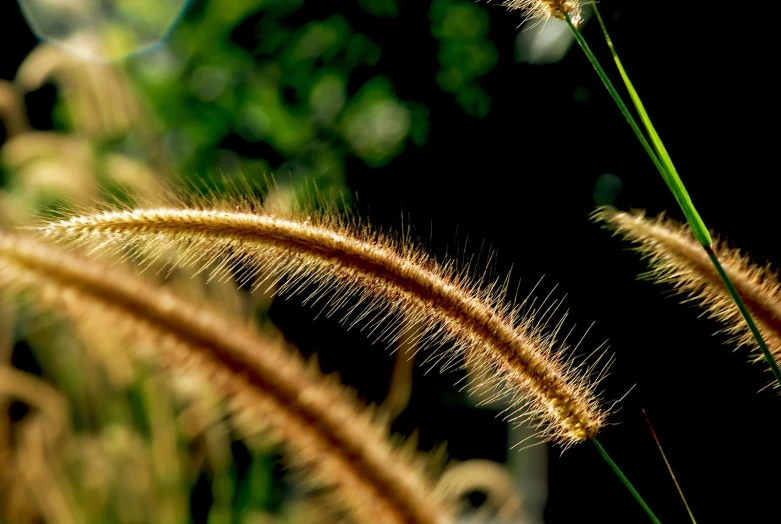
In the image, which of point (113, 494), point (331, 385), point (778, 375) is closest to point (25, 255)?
point (331, 385)

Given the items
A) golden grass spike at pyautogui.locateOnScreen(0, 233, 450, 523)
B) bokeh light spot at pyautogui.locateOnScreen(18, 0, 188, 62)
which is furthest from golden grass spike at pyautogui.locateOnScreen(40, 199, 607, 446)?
bokeh light spot at pyautogui.locateOnScreen(18, 0, 188, 62)

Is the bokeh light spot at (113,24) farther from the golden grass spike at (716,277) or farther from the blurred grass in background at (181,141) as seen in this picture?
the golden grass spike at (716,277)

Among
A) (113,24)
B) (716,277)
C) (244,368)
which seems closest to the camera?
(244,368)

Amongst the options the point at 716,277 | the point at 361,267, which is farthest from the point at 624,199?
the point at 361,267

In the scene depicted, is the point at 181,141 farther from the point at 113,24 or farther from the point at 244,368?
the point at 244,368

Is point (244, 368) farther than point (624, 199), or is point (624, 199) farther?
A: point (624, 199)

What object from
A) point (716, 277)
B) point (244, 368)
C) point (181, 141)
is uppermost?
point (181, 141)

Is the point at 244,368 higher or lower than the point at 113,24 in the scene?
lower

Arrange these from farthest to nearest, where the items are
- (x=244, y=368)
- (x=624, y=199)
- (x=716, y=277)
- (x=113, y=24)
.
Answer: (x=113, y=24), (x=624, y=199), (x=716, y=277), (x=244, y=368)
